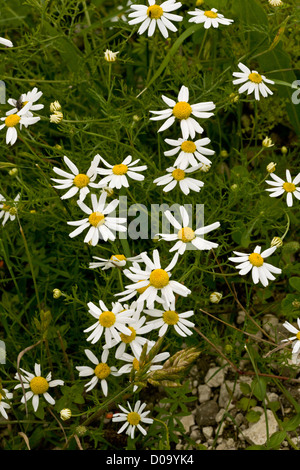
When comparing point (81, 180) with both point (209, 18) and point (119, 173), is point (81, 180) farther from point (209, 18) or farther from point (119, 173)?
point (209, 18)

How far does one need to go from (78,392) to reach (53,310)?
34 cm

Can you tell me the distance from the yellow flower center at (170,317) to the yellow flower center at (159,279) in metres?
0.11

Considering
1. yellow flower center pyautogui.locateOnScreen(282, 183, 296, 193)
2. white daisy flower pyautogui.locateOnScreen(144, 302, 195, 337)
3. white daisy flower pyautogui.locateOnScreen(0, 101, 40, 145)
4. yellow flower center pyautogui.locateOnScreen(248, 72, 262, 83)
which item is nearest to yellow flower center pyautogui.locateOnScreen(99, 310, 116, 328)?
white daisy flower pyautogui.locateOnScreen(144, 302, 195, 337)

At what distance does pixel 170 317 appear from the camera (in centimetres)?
154

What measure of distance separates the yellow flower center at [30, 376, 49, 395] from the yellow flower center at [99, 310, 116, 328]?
0.33 m

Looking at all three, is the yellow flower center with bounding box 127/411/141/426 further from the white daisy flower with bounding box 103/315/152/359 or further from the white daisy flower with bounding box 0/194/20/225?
the white daisy flower with bounding box 0/194/20/225

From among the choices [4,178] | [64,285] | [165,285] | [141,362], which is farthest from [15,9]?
[141,362]

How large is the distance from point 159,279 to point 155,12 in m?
0.88

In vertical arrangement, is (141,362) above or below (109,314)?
below

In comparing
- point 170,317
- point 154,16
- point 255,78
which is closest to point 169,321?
point 170,317

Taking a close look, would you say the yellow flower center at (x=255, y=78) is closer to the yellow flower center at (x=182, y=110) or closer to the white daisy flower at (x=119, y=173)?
the yellow flower center at (x=182, y=110)

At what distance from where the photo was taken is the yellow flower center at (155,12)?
5.82 ft

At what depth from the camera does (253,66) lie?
7.94ft
